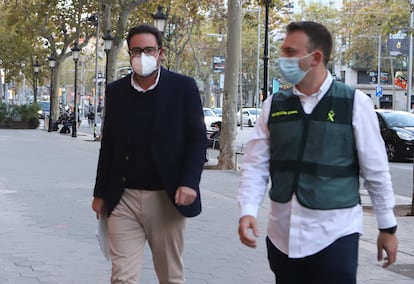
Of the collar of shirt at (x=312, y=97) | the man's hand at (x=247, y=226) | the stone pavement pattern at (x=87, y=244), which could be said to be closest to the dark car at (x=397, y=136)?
the stone pavement pattern at (x=87, y=244)

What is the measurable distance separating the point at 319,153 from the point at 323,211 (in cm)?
26

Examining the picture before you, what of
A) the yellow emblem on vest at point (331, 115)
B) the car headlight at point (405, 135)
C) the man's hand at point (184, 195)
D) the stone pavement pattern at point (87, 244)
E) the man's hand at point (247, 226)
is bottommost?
the stone pavement pattern at point (87, 244)

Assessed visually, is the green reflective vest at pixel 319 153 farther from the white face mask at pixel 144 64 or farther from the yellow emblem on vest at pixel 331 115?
the white face mask at pixel 144 64

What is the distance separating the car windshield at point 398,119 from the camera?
23981 mm

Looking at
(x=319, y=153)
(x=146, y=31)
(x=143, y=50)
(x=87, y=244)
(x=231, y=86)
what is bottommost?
(x=87, y=244)

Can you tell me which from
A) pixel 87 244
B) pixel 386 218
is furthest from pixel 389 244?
pixel 87 244

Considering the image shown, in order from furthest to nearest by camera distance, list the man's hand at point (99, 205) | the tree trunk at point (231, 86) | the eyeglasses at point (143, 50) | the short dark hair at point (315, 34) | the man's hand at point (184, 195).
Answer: the tree trunk at point (231, 86) < the man's hand at point (99, 205) < the eyeglasses at point (143, 50) < the man's hand at point (184, 195) < the short dark hair at point (315, 34)

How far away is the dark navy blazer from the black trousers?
3.39 ft

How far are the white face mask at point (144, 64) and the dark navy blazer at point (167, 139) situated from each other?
12 centimetres

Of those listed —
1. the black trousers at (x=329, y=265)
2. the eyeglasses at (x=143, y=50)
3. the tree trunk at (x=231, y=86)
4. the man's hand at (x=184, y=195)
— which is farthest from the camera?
the tree trunk at (x=231, y=86)

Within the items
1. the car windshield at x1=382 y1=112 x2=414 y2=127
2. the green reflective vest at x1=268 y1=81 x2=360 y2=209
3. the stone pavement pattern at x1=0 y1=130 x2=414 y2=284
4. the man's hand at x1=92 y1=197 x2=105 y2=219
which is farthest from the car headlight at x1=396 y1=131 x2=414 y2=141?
the green reflective vest at x1=268 y1=81 x2=360 y2=209

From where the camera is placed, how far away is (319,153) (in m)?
3.41

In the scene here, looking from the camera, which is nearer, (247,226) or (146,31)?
(247,226)

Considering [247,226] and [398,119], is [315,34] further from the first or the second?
[398,119]
